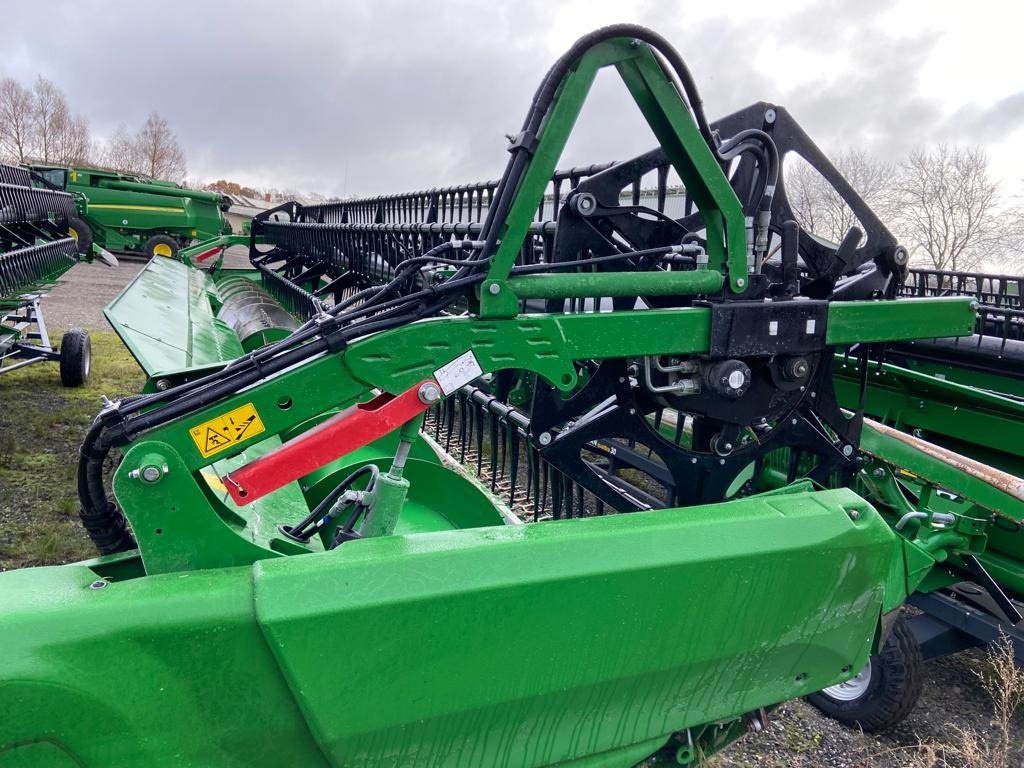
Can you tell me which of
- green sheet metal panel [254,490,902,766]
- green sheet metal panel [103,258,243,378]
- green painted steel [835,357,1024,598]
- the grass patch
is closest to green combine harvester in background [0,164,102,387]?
the grass patch

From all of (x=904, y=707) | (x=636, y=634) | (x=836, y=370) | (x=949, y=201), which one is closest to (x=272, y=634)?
(x=636, y=634)

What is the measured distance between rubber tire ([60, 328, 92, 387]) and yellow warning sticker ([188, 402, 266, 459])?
6.14 metres

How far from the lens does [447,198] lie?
5406 mm

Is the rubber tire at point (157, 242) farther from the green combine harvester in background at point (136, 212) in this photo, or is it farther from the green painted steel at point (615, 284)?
the green painted steel at point (615, 284)

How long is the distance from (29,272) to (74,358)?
0.85 meters

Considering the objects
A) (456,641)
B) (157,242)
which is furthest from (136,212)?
(456,641)

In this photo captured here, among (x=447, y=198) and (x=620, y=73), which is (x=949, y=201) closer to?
(x=447, y=198)

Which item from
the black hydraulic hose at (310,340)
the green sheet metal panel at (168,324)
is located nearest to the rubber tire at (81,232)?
the green sheet metal panel at (168,324)

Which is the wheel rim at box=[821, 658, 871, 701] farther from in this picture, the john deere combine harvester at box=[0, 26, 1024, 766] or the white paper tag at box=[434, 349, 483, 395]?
the white paper tag at box=[434, 349, 483, 395]

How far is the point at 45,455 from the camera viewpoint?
17.9 feet

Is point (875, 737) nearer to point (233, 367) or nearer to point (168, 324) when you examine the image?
point (233, 367)

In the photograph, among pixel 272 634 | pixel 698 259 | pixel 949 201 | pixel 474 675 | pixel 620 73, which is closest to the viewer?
pixel 272 634

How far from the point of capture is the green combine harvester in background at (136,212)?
18.8m

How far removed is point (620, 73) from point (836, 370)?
9.89ft
